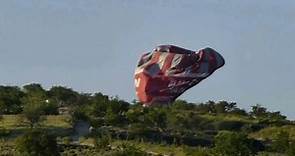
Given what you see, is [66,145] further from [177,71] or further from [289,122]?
[289,122]

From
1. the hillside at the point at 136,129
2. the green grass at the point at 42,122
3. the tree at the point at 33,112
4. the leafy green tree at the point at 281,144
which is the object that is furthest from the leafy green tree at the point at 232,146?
the tree at the point at 33,112

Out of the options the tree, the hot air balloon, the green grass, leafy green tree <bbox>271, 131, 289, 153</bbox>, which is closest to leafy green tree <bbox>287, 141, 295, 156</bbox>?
leafy green tree <bbox>271, 131, 289, 153</bbox>

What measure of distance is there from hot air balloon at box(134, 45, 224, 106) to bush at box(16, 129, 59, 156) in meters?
23.1

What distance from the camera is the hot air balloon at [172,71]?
80.9 metres

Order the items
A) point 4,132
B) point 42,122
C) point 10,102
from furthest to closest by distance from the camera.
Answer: point 10,102
point 42,122
point 4,132

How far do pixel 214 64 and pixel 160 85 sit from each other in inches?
222

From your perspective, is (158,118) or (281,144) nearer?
(281,144)

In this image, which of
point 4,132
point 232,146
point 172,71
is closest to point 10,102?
point 4,132

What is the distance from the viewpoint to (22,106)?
3561 inches

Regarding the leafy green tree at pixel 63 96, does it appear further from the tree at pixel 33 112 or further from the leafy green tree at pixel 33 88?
the tree at pixel 33 112

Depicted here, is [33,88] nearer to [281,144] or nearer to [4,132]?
[4,132]

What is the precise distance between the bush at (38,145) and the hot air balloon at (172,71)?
23.1 meters

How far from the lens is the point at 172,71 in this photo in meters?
81.2

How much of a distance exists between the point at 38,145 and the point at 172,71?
24.6 metres
